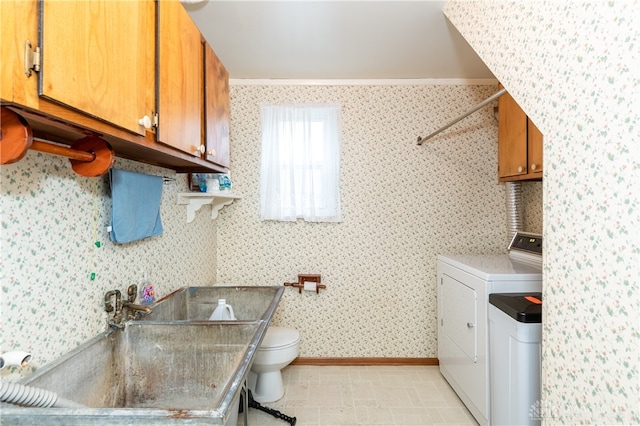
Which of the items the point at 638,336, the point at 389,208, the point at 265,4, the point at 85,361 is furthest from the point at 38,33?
the point at 389,208

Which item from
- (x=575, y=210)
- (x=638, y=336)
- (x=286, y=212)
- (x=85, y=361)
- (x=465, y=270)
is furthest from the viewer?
(x=286, y=212)

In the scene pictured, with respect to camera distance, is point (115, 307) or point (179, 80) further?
point (115, 307)

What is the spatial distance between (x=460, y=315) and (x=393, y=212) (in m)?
1.01

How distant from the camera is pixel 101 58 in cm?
86

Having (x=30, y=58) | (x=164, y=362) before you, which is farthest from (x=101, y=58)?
(x=164, y=362)

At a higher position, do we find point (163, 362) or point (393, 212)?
point (393, 212)

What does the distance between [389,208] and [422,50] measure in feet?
4.16

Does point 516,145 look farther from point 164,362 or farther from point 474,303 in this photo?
point 164,362

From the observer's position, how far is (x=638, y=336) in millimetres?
870

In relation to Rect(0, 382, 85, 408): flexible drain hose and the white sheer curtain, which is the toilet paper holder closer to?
the white sheer curtain

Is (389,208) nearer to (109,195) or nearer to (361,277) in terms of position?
(361,277)

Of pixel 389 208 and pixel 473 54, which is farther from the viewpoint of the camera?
pixel 389 208

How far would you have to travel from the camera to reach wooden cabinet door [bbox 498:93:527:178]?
2371 millimetres

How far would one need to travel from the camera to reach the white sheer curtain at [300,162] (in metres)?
2.87
